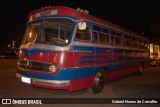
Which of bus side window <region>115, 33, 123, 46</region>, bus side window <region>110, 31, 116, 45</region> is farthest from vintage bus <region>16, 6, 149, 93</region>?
bus side window <region>115, 33, 123, 46</region>

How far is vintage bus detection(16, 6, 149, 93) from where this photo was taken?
291 inches

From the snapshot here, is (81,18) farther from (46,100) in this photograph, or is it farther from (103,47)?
(46,100)

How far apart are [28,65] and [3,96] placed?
1676 mm

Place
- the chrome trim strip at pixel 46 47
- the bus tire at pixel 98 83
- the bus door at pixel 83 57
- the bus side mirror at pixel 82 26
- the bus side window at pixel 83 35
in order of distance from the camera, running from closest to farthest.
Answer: the chrome trim strip at pixel 46 47, the bus side mirror at pixel 82 26, the bus door at pixel 83 57, the bus side window at pixel 83 35, the bus tire at pixel 98 83

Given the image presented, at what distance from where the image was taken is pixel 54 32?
804 centimetres

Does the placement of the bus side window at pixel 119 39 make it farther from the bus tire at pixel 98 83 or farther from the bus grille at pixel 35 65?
the bus grille at pixel 35 65

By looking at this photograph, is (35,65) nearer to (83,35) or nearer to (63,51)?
(63,51)

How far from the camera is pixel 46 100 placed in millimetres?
8062

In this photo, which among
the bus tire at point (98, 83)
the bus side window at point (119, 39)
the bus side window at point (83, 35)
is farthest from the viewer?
the bus side window at point (119, 39)

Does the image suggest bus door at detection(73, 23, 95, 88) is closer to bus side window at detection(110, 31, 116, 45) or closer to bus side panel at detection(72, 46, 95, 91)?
bus side panel at detection(72, 46, 95, 91)

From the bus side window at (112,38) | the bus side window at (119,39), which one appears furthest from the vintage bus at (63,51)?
the bus side window at (119,39)

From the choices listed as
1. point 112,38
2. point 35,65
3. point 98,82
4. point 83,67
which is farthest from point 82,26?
point 112,38

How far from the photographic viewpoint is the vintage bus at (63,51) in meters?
7.40

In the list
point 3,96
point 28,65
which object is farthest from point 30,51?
point 3,96
